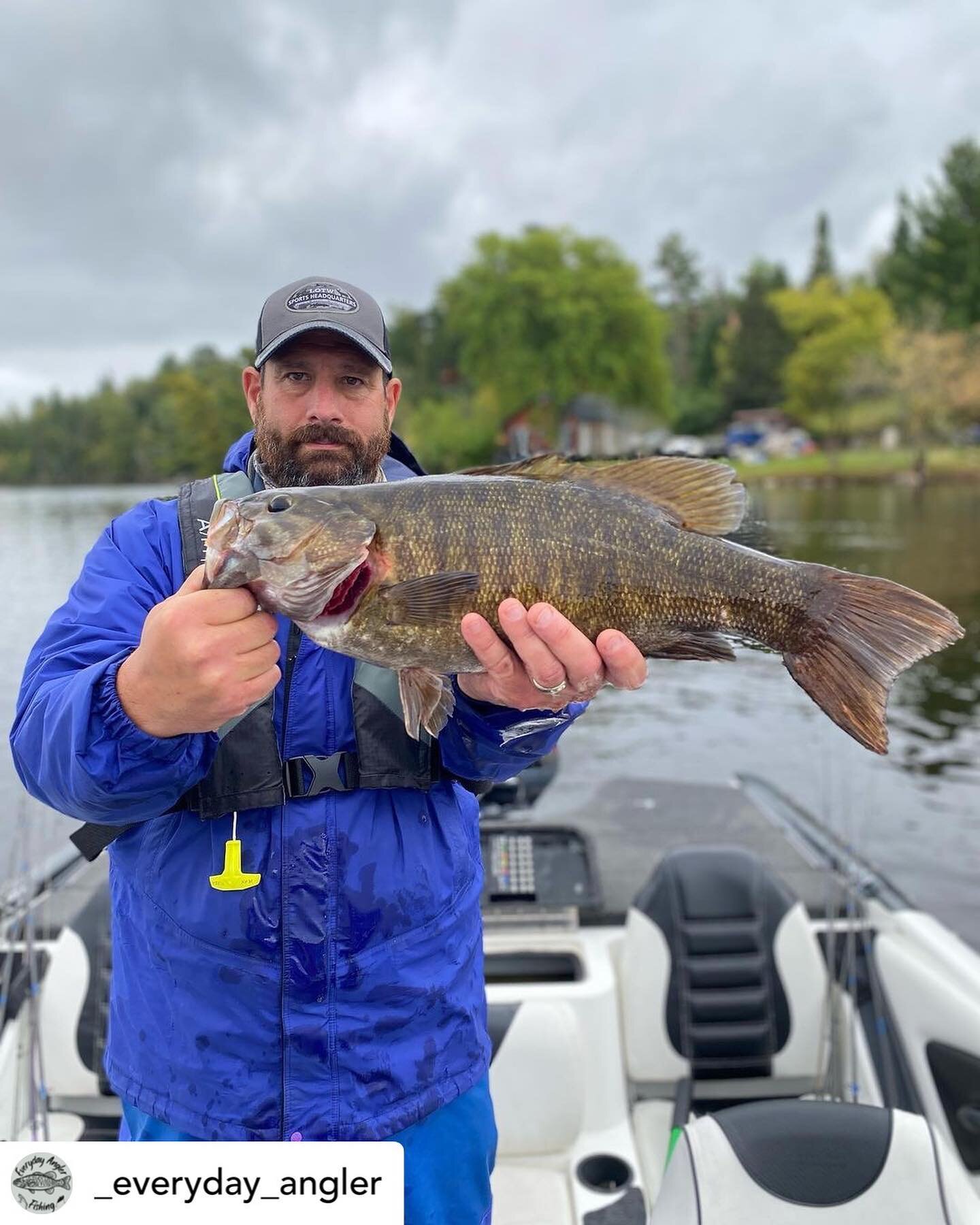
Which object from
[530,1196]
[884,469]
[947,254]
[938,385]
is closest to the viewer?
[530,1196]

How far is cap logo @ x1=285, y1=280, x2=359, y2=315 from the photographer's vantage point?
110 inches

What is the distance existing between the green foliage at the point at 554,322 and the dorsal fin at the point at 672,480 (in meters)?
60.3

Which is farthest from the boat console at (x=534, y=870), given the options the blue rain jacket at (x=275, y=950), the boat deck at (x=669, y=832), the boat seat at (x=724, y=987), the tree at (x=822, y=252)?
the tree at (x=822, y=252)

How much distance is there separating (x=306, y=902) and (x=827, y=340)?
79.4 m

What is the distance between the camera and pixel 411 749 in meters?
2.41

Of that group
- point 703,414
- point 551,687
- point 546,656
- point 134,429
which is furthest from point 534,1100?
point 134,429

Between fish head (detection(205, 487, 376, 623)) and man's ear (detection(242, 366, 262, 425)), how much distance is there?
0.79m

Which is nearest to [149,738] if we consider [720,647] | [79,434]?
[720,647]

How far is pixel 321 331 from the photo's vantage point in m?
2.75

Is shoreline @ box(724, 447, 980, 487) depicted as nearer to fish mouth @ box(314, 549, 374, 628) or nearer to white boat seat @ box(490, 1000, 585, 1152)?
white boat seat @ box(490, 1000, 585, 1152)

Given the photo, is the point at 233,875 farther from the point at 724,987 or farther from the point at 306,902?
the point at 724,987

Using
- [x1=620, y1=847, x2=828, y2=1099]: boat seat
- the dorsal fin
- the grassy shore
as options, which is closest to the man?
the dorsal fin

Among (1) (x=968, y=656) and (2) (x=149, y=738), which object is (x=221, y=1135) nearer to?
(2) (x=149, y=738)

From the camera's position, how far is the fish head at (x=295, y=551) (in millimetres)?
2029
